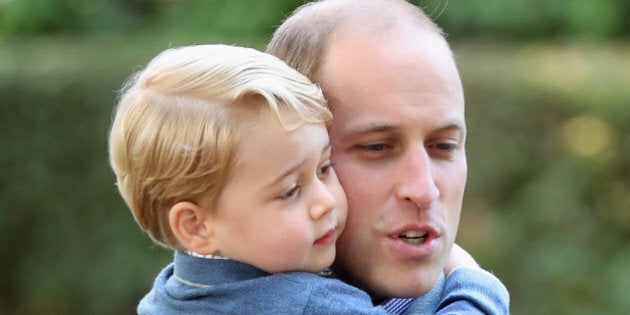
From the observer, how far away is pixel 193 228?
2.55 metres

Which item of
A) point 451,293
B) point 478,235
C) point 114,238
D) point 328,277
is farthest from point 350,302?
point 114,238

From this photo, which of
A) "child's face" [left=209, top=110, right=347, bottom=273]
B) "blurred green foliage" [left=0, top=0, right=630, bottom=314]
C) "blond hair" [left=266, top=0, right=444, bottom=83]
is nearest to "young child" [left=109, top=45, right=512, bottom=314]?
"child's face" [left=209, top=110, right=347, bottom=273]

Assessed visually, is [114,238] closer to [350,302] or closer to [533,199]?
[533,199]

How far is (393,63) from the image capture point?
107 inches

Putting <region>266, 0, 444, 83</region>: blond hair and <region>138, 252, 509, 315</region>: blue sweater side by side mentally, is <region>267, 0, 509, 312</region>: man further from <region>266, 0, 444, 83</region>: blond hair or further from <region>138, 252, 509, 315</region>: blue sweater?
<region>138, 252, 509, 315</region>: blue sweater

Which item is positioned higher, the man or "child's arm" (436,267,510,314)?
the man

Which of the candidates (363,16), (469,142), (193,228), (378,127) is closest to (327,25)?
(363,16)

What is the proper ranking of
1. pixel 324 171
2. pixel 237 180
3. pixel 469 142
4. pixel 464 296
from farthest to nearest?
pixel 469 142 → pixel 464 296 → pixel 324 171 → pixel 237 180

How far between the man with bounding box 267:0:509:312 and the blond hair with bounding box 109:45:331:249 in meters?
0.13

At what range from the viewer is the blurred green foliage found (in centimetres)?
629

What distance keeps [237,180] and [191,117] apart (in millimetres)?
159

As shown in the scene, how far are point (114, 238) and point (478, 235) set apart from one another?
2095 mm

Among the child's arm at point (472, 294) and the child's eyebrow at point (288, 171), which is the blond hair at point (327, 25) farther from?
the child's arm at point (472, 294)

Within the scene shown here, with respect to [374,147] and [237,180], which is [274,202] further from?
[374,147]
